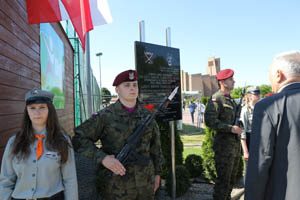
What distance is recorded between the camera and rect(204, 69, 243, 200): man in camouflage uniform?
344 cm

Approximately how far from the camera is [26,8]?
9.45 feet

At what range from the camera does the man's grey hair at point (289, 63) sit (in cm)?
152

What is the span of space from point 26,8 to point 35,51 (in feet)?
2.15

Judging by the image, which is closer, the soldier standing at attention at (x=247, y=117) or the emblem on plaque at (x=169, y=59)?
the soldier standing at attention at (x=247, y=117)

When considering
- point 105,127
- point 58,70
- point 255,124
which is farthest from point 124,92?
point 58,70

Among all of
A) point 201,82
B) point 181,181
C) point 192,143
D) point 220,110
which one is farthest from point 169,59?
point 201,82

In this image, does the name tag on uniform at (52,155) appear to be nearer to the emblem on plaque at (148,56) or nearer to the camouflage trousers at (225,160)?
the emblem on plaque at (148,56)

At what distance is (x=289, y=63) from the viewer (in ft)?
5.00

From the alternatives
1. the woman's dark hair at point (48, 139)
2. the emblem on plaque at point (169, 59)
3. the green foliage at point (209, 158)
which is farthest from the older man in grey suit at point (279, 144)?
the green foliage at point (209, 158)

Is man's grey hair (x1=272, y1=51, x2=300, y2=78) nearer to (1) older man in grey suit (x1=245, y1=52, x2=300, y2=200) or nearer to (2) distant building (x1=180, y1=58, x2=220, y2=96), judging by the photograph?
(1) older man in grey suit (x1=245, y1=52, x2=300, y2=200)

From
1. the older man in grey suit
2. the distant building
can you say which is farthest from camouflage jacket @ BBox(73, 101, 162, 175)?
the distant building

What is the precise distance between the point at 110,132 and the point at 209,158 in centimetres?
369

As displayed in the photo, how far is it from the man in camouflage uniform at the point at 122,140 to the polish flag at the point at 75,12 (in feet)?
3.76

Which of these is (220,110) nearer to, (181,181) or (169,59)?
(169,59)
